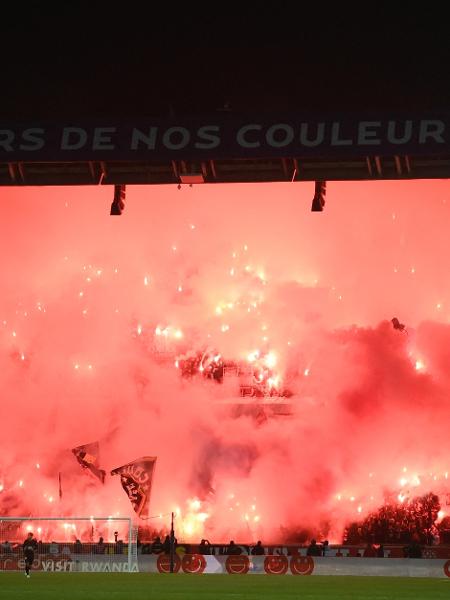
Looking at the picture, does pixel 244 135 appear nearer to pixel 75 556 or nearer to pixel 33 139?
pixel 33 139

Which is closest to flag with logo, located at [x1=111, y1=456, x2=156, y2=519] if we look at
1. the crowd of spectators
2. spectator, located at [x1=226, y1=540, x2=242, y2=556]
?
spectator, located at [x1=226, y1=540, x2=242, y2=556]

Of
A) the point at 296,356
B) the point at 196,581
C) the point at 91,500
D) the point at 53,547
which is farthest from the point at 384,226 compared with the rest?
the point at 196,581

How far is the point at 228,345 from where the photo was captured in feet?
129

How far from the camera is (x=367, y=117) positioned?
62.6ft

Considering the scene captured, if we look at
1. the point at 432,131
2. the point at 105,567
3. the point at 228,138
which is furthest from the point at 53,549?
the point at 432,131

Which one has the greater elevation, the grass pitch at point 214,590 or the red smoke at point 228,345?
the red smoke at point 228,345

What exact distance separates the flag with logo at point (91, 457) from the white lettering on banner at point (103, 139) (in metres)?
19.1

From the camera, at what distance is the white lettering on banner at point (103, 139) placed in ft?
64.5

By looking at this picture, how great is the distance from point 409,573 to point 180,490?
12972mm

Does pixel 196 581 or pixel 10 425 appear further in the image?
pixel 10 425

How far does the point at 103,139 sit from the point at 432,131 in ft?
20.7

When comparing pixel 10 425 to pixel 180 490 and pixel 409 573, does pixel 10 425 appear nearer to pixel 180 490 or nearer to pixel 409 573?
pixel 180 490

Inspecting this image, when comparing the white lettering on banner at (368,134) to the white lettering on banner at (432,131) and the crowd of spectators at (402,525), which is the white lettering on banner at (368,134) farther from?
the crowd of spectators at (402,525)

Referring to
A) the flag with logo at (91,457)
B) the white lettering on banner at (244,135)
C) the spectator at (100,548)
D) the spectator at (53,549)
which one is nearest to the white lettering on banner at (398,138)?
the white lettering on banner at (244,135)
